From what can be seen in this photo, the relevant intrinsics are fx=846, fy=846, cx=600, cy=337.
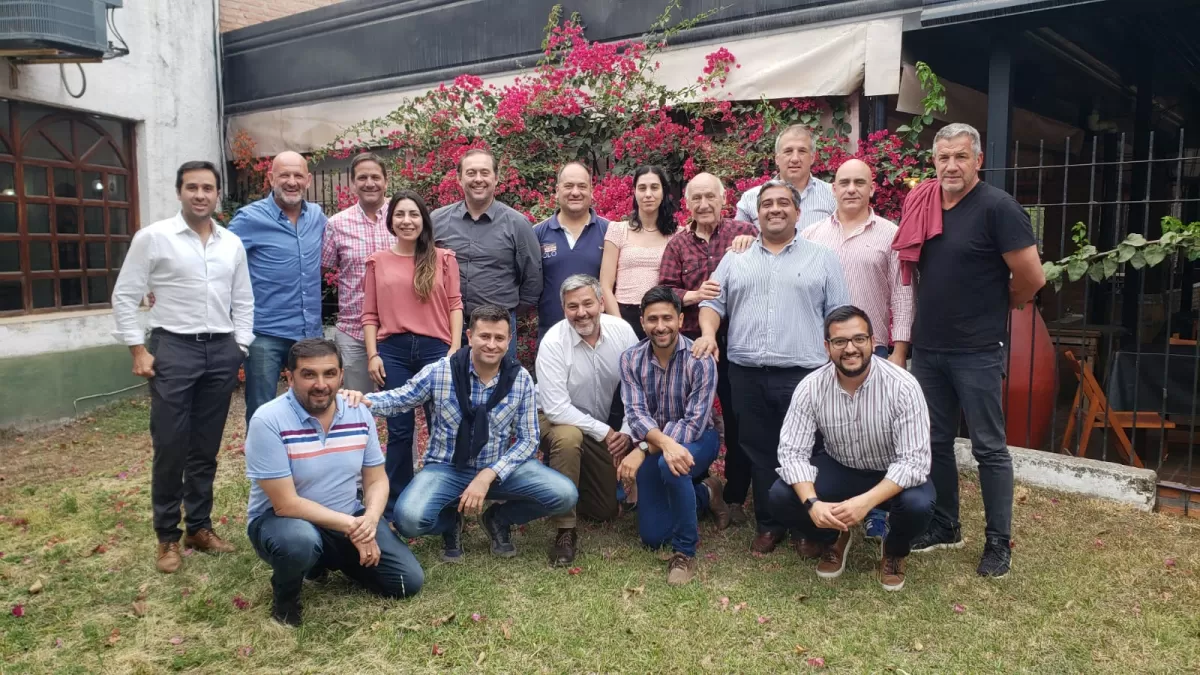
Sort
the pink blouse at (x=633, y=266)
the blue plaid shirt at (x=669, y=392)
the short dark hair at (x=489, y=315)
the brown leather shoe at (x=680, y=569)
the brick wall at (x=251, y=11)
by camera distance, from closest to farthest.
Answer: the brown leather shoe at (x=680, y=569)
the short dark hair at (x=489, y=315)
the blue plaid shirt at (x=669, y=392)
the pink blouse at (x=633, y=266)
the brick wall at (x=251, y=11)

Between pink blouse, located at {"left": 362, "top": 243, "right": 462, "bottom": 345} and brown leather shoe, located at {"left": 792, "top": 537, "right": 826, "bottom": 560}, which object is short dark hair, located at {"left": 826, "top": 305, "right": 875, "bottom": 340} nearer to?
brown leather shoe, located at {"left": 792, "top": 537, "right": 826, "bottom": 560}

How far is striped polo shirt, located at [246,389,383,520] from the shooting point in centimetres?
331

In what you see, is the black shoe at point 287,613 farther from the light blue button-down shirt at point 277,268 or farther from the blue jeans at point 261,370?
the light blue button-down shirt at point 277,268

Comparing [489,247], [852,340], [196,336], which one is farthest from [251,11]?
[852,340]

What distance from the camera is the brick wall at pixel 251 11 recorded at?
9836mm

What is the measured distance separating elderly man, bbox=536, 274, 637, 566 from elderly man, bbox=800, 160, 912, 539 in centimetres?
117

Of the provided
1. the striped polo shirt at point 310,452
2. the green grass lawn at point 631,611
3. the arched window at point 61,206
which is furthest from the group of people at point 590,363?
the arched window at point 61,206

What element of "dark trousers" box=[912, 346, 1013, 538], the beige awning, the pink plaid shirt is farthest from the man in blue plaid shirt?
the beige awning

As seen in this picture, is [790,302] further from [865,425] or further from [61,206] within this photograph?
[61,206]

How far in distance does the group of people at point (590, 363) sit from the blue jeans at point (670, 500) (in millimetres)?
14

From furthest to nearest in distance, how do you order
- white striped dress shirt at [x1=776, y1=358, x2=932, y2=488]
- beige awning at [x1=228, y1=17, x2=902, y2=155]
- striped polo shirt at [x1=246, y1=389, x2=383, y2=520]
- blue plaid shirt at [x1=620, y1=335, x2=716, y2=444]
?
beige awning at [x1=228, y1=17, x2=902, y2=155] → blue plaid shirt at [x1=620, y1=335, x2=716, y2=444] → white striped dress shirt at [x1=776, y1=358, x2=932, y2=488] → striped polo shirt at [x1=246, y1=389, x2=383, y2=520]

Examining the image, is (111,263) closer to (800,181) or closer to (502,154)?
(502,154)

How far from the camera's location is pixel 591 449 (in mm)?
4359

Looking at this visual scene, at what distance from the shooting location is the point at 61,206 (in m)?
7.60
